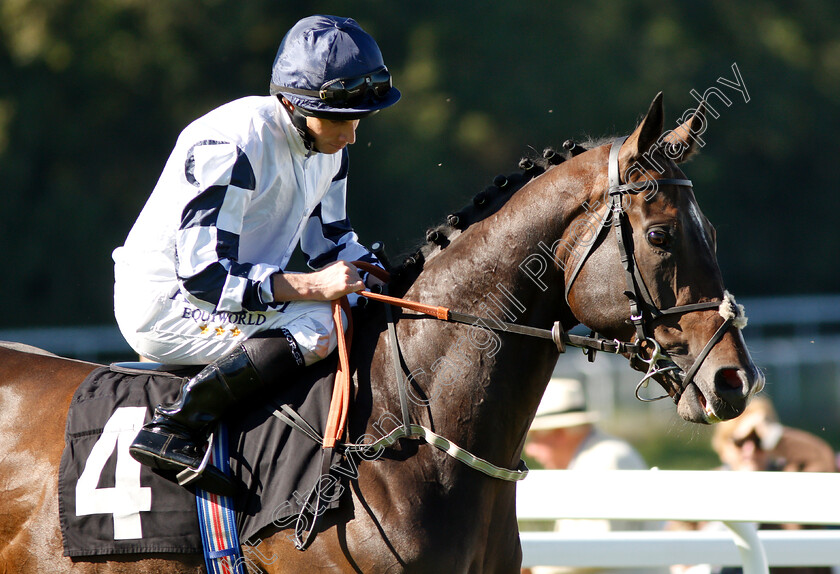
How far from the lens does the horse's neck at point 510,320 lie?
2799mm

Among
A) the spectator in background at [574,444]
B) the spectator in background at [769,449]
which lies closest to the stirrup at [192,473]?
the spectator in background at [574,444]

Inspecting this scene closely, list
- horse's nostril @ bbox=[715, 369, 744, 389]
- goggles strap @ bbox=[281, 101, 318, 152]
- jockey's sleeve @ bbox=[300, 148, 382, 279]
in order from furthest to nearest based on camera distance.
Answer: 1. jockey's sleeve @ bbox=[300, 148, 382, 279]
2. goggles strap @ bbox=[281, 101, 318, 152]
3. horse's nostril @ bbox=[715, 369, 744, 389]

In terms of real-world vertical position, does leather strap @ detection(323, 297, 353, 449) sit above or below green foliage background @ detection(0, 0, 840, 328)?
below

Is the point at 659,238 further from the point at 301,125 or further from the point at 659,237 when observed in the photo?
the point at 301,125

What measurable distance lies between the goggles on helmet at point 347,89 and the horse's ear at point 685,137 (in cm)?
83

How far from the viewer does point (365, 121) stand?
1638cm

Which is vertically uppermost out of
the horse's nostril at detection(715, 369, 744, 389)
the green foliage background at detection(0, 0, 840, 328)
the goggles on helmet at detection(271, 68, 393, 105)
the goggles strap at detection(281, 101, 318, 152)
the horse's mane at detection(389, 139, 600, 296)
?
the green foliage background at detection(0, 0, 840, 328)

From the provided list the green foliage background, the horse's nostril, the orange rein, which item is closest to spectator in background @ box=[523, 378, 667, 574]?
the orange rein

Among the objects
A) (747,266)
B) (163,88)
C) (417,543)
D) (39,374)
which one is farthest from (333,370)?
(747,266)

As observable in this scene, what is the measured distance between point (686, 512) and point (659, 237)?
1430 mm

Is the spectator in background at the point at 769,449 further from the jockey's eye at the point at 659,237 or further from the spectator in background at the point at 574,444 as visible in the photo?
the jockey's eye at the point at 659,237

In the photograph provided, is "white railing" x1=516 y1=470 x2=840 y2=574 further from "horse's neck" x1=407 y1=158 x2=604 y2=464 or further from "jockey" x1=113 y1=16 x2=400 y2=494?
"jockey" x1=113 y1=16 x2=400 y2=494

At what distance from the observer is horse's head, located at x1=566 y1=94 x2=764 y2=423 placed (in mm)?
2592

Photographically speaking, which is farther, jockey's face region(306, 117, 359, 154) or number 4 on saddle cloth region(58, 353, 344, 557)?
jockey's face region(306, 117, 359, 154)
